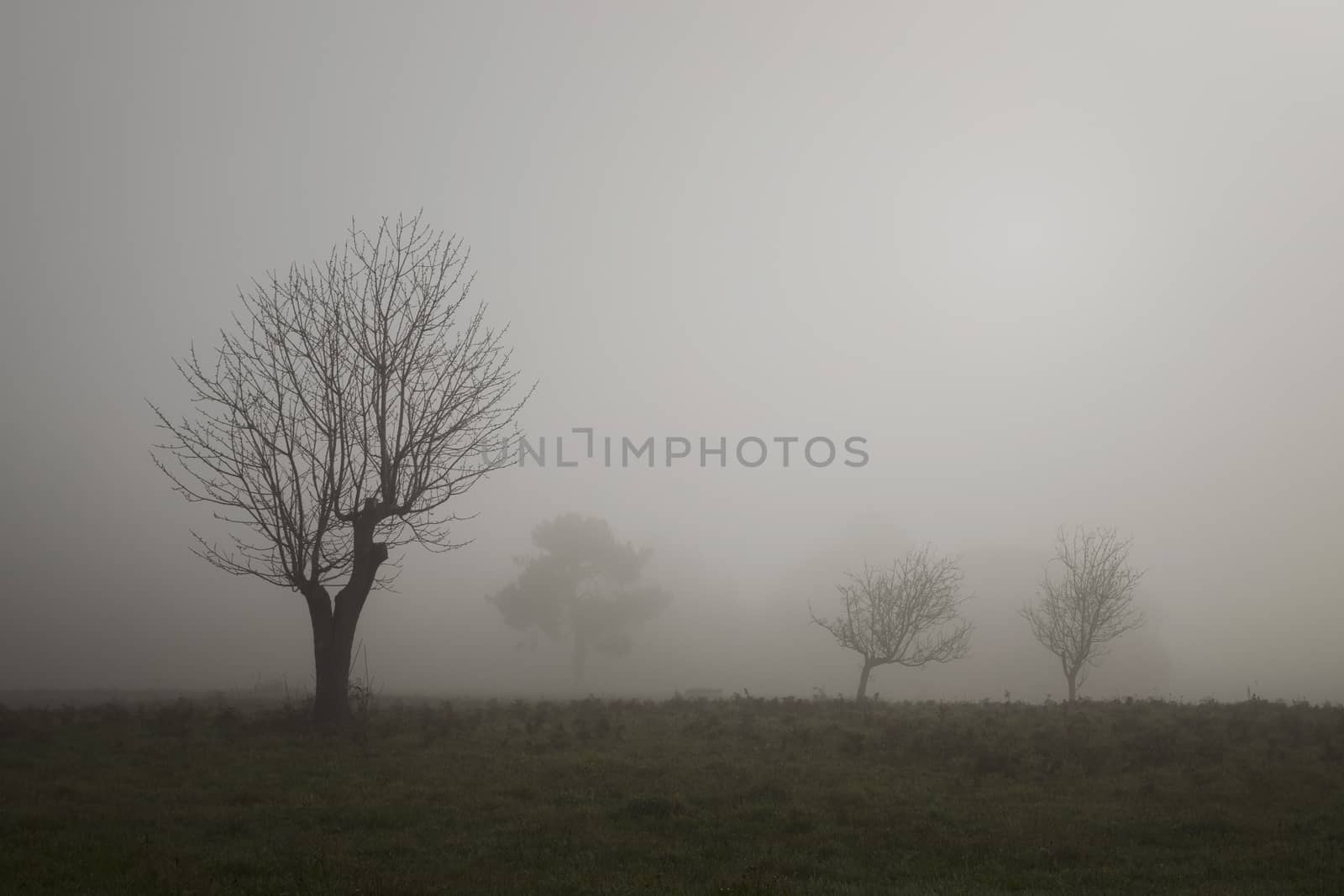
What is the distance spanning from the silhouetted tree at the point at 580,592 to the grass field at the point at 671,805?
44299 millimetres

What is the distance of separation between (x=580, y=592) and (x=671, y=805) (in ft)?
186

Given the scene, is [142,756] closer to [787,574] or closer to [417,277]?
[417,277]

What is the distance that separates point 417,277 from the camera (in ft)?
78.0

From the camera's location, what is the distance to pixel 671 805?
12.8m

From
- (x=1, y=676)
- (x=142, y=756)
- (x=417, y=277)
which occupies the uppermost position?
(x=417, y=277)

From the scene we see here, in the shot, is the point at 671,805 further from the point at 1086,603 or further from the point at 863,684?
the point at 1086,603

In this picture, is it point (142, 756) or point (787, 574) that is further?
point (787, 574)

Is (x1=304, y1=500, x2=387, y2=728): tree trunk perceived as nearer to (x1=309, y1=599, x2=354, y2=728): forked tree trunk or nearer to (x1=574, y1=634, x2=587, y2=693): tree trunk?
(x1=309, y1=599, x2=354, y2=728): forked tree trunk

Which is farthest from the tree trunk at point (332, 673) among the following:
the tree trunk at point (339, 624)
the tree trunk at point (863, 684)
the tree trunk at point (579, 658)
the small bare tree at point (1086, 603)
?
the tree trunk at point (579, 658)

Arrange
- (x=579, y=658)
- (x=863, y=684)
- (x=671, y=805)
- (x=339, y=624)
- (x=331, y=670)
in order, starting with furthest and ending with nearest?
(x=579, y=658) < (x=863, y=684) < (x=339, y=624) < (x=331, y=670) < (x=671, y=805)

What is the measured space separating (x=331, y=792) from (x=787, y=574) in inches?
3209

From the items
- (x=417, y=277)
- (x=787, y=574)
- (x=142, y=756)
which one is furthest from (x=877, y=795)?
(x=787, y=574)

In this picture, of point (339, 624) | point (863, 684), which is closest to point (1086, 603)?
point (863, 684)

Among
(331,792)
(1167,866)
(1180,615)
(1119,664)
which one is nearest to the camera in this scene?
(1167,866)
